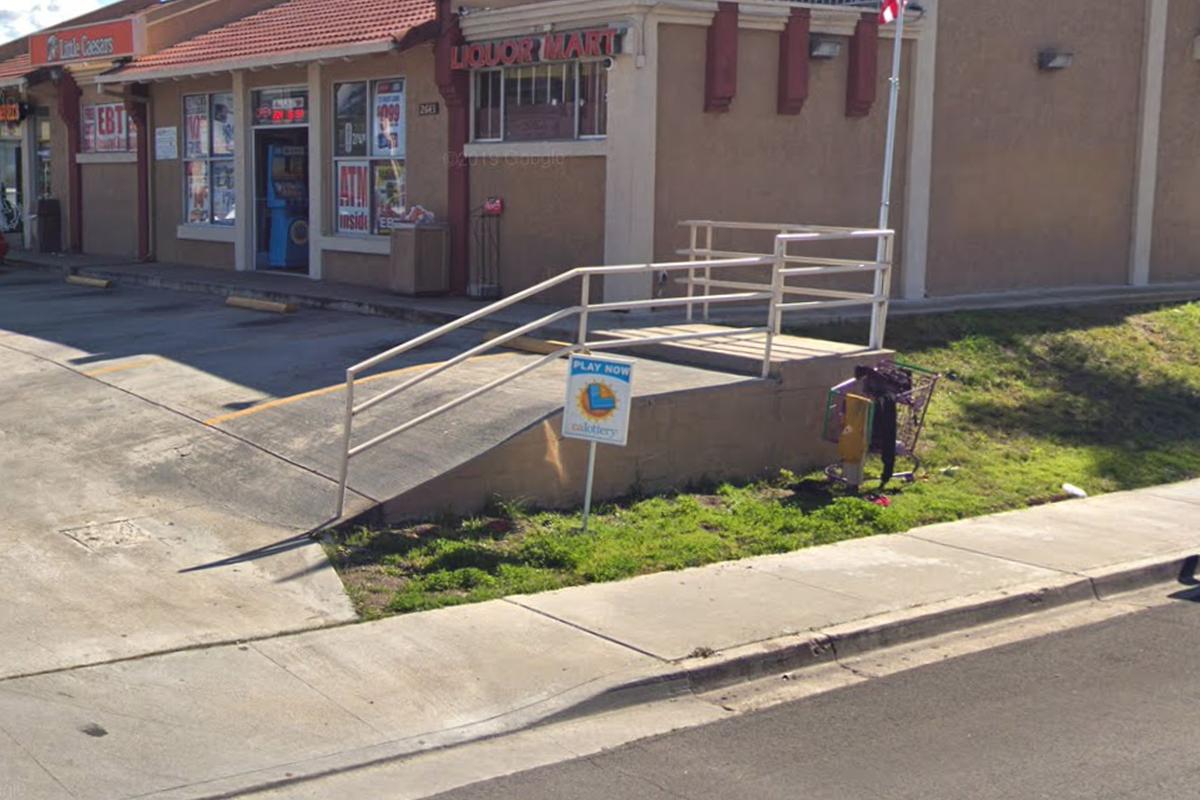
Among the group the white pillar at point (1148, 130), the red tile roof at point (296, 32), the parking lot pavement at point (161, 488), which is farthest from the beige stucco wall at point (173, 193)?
the white pillar at point (1148, 130)

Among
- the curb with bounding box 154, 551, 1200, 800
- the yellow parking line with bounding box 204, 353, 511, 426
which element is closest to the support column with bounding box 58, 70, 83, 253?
the yellow parking line with bounding box 204, 353, 511, 426

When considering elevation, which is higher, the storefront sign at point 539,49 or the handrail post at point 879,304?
the storefront sign at point 539,49

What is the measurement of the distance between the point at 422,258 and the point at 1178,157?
39.2ft

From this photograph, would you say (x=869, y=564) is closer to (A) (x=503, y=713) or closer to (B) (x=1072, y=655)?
(B) (x=1072, y=655)

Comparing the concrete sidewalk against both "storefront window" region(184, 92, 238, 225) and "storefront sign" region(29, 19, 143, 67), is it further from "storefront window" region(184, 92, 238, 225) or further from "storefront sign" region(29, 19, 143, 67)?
"storefront sign" region(29, 19, 143, 67)

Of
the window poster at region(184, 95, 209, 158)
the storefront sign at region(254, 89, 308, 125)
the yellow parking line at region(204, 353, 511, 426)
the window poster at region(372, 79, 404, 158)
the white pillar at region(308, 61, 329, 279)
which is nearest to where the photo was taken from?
the yellow parking line at region(204, 353, 511, 426)

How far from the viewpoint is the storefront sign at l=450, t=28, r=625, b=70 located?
15664 mm

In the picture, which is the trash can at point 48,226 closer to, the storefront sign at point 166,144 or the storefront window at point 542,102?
the storefront sign at point 166,144

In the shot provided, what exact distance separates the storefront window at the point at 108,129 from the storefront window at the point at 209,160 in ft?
6.99

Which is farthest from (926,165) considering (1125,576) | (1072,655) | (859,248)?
(1072,655)

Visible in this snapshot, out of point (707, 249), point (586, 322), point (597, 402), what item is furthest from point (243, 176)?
point (597, 402)

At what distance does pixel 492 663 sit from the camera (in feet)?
25.1

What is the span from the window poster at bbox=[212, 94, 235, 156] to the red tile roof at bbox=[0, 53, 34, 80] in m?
6.20

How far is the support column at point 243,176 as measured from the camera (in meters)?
22.5
